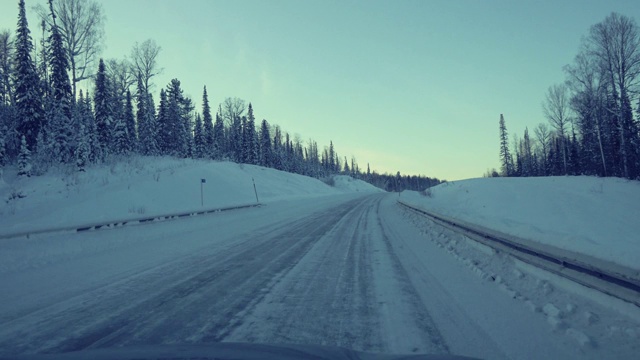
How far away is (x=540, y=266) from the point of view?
507cm

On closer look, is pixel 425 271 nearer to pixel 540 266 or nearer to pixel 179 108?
pixel 540 266

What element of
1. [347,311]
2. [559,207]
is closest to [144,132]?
[559,207]

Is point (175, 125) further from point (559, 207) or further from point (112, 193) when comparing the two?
point (559, 207)

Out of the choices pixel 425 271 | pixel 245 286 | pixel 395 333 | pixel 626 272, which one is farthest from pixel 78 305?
pixel 626 272

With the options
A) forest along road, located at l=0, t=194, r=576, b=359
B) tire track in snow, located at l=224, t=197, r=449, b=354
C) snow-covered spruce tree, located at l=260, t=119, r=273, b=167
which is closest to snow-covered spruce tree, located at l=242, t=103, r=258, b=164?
snow-covered spruce tree, located at l=260, t=119, r=273, b=167

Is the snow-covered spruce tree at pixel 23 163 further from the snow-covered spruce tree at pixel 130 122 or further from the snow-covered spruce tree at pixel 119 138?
the snow-covered spruce tree at pixel 130 122

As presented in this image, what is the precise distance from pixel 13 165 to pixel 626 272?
33681 mm

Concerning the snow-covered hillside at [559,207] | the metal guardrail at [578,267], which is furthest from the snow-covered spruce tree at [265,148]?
the metal guardrail at [578,267]

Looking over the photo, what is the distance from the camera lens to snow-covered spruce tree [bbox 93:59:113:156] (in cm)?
3588

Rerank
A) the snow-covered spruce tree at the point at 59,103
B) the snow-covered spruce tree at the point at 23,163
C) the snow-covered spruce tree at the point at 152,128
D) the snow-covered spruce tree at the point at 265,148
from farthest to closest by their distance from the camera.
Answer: the snow-covered spruce tree at the point at 265,148, the snow-covered spruce tree at the point at 152,128, the snow-covered spruce tree at the point at 59,103, the snow-covered spruce tree at the point at 23,163

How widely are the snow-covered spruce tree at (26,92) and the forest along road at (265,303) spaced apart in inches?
1115

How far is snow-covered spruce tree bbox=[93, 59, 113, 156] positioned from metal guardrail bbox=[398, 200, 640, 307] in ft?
126

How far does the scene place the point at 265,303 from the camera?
14.4 ft

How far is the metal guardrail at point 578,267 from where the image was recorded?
3398mm
